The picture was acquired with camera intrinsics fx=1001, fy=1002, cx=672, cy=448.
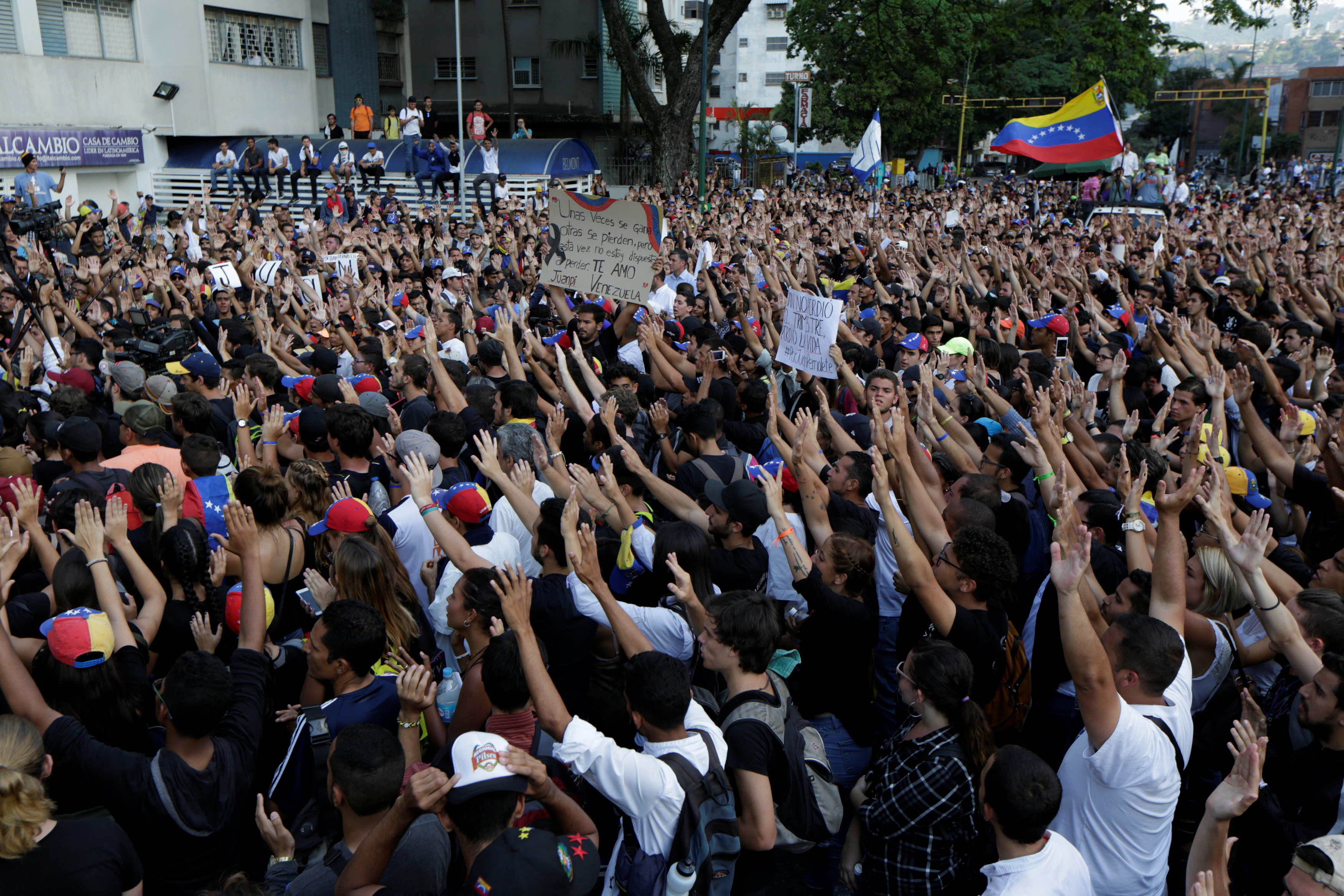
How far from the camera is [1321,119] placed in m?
85.1

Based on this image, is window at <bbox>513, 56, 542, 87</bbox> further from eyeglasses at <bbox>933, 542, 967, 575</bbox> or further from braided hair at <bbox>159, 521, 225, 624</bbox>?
eyeglasses at <bbox>933, 542, 967, 575</bbox>

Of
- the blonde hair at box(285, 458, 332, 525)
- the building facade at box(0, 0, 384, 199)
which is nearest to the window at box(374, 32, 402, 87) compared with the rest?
the building facade at box(0, 0, 384, 199)

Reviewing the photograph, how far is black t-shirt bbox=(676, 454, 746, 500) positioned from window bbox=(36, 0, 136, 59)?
26738 mm

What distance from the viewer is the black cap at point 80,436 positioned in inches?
208

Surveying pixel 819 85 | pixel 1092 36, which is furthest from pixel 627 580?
pixel 819 85

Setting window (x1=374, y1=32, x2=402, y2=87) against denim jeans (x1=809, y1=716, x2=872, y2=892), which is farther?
window (x1=374, y1=32, x2=402, y2=87)

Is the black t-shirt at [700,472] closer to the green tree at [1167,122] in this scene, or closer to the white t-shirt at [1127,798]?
the white t-shirt at [1127,798]

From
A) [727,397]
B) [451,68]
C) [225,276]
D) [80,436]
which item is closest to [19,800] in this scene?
[80,436]

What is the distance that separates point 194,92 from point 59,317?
21710 millimetres

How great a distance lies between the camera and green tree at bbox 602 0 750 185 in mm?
28641

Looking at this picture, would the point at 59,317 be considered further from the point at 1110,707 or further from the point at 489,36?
the point at 489,36

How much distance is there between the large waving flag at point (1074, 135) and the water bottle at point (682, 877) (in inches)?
715

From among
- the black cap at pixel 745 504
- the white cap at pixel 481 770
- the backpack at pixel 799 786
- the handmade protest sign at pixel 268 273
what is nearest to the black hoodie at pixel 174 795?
the white cap at pixel 481 770

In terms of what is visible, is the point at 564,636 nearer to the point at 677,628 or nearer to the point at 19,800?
the point at 677,628
